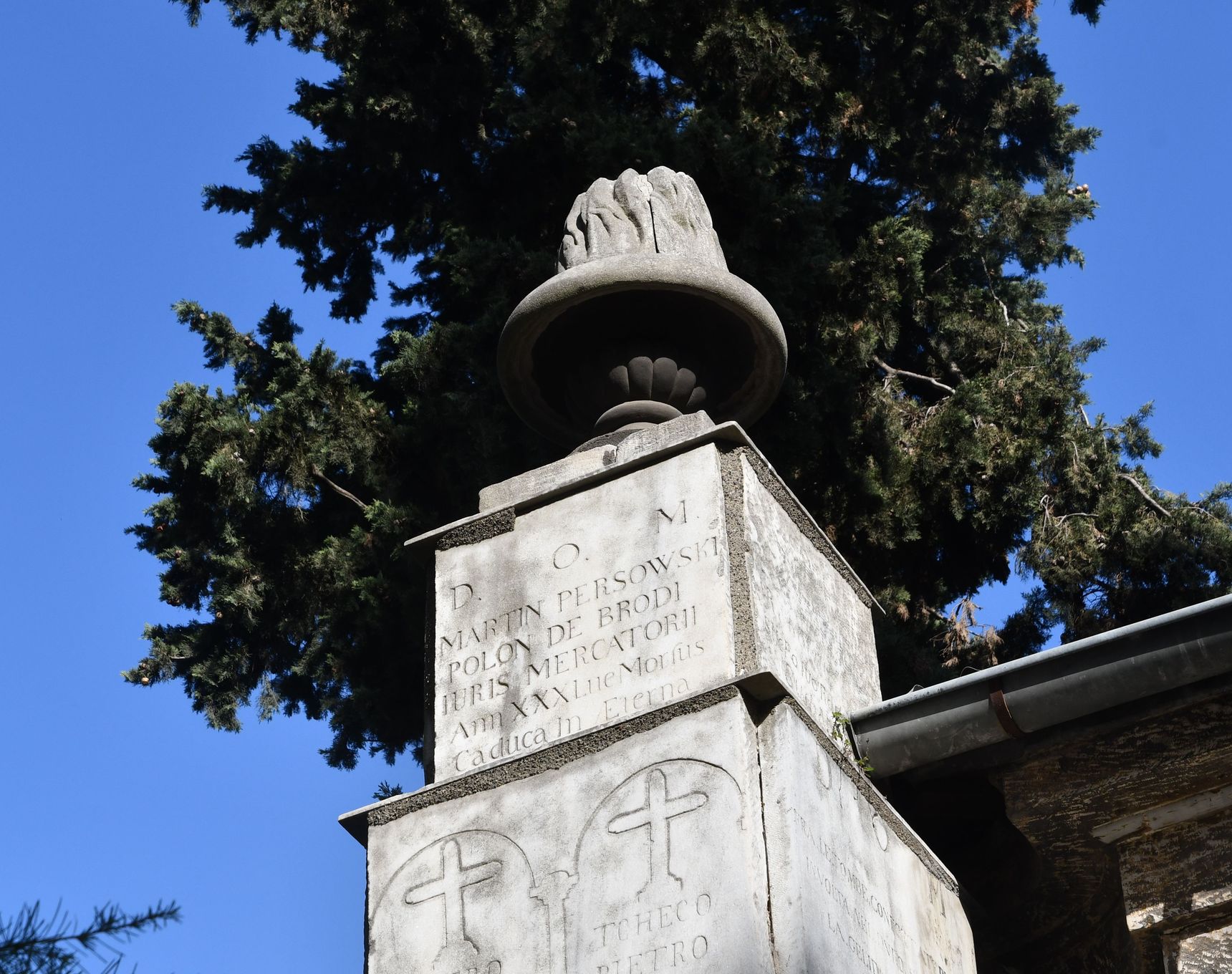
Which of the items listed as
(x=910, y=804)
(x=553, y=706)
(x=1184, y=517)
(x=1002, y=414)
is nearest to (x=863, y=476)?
(x=1002, y=414)

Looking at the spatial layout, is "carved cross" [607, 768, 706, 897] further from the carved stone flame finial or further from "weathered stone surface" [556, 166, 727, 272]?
"weathered stone surface" [556, 166, 727, 272]

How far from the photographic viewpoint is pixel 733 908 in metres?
4.46

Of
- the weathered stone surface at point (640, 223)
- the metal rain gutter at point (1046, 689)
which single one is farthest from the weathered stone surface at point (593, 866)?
the weathered stone surface at point (640, 223)

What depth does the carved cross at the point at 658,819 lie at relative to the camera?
463cm

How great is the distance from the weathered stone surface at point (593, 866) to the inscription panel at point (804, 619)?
0.41 meters

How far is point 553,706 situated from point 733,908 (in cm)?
91

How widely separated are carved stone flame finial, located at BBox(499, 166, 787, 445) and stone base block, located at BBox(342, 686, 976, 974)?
1.38 metres

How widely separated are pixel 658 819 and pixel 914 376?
5447mm

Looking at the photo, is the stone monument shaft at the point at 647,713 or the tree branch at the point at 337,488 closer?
the stone monument shaft at the point at 647,713

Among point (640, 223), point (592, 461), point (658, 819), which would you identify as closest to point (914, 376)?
point (640, 223)

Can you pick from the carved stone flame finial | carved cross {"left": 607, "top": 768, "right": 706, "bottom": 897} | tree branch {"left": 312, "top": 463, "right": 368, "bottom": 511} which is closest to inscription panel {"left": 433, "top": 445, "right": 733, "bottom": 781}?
carved cross {"left": 607, "top": 768, "right": 706, "bottom": 897}

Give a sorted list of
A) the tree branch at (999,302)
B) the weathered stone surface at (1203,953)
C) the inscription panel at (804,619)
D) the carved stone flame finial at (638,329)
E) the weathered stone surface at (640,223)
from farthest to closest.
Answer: the tree branch at (999,302)
the weathered stone surface at (640,223)
the carved stone flame finial at (638,329)
the inscription panel at (804,619)
the weathered stone surface at (1203,953)

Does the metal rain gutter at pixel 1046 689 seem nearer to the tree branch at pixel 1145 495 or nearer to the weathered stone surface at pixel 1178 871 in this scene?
the weathered stone surface at pixel 1178 871

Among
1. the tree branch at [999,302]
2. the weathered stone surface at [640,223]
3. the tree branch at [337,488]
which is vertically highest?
the tree branch at [999,302]
